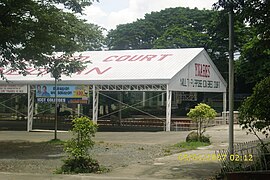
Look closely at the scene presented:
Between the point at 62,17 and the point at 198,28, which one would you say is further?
the point at 198,28

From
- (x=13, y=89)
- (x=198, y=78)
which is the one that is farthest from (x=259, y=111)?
(x=13, y=89)

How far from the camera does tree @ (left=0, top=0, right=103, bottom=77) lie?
15.0m

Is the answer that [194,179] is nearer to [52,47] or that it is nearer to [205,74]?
[52,47]

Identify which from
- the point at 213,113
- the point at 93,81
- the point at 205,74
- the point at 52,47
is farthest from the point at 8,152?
the point at 205,74

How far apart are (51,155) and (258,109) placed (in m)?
8.87

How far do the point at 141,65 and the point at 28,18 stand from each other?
12306 millimetres

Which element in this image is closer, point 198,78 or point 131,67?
point 131,67

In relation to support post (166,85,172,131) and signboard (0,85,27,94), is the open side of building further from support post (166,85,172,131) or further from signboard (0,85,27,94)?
signboard (0,85,27,94)

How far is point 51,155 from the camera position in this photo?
14812 millimetres

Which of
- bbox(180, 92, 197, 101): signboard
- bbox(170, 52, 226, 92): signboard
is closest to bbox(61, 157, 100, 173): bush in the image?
bbox(170, 52, 226, 92): signboard

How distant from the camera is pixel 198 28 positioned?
5409 centimetres

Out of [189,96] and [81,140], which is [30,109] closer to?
[189,96]

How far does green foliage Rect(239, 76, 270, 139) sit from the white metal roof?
15.3 m

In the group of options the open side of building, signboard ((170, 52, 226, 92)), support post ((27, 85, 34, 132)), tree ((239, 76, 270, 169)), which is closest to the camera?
tree ((239, 76, 270, 169))
